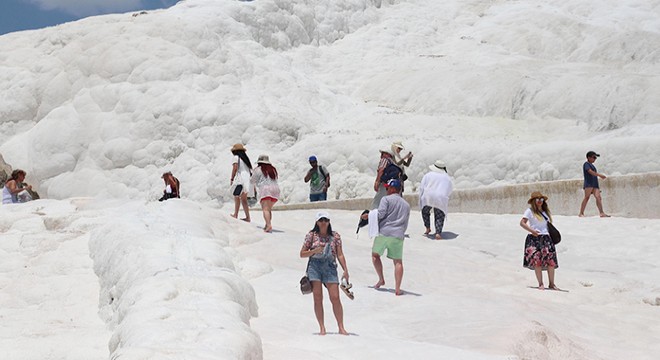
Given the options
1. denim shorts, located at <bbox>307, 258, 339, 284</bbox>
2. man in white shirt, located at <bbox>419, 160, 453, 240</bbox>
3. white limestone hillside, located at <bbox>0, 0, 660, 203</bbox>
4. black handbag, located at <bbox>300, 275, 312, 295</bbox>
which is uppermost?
white limestone hillside, located at <bbox>0, 0, 660, 203</bbox>

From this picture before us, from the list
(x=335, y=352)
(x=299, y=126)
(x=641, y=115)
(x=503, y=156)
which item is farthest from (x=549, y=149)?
(x=335, y=352)

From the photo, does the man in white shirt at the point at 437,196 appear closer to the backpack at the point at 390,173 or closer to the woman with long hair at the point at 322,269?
the backpack at the point at 390,173

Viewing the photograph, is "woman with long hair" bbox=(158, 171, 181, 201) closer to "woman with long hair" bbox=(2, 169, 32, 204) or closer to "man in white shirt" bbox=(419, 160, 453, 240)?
"woman with long hair" bbox=(2, 169, 32, 204)

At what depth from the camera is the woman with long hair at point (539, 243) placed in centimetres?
1108

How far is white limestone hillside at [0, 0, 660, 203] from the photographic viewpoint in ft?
71.7

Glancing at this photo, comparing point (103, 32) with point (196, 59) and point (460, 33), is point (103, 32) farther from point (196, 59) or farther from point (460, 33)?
point (460, 33)

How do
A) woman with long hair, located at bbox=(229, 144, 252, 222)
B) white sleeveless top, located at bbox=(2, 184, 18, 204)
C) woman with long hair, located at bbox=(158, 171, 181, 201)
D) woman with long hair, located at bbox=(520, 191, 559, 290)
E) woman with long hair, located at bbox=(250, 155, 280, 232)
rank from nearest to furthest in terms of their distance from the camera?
woman with long hair, located at bbox=(520, 191, 559, 290) → woman with long hair, located at bbox=(250, 155, 280, 232) → woman with long hair, located at bbox=(229, 144, 252, 222) → woman with long hair, located at bbox=(158, 171, 181, 201) → white sleeveless top, located at bbox=(2, 184, 18, 204)

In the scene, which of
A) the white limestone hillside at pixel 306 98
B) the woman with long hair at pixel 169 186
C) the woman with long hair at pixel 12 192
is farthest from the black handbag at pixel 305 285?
the white limestone hillside at pixel 306 98

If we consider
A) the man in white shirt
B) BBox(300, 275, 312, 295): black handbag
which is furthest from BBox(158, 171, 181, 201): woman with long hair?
BBox(300, 275, 312, 295): black handbag

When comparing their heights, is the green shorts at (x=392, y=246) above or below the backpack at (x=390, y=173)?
below

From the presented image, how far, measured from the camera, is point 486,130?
77.6 feet

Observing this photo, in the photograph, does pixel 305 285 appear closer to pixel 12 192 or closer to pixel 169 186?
pixel 169 186

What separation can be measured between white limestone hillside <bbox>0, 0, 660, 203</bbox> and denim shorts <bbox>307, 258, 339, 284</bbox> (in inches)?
487

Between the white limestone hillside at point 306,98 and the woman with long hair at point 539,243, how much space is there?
8.22 meters
